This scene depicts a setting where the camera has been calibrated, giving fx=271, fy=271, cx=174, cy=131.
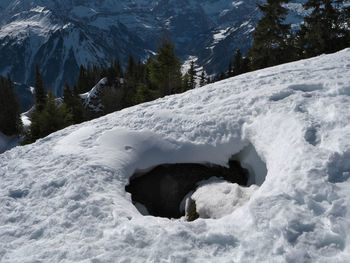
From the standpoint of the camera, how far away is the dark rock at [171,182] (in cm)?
794

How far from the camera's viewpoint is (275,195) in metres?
5.02

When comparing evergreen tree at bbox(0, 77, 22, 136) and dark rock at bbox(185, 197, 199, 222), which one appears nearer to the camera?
dark rock at bbox(185, 197, 199, 222)

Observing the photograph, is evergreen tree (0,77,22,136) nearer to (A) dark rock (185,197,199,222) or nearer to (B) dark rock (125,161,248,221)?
(B) dark rock (125,161,248,221)

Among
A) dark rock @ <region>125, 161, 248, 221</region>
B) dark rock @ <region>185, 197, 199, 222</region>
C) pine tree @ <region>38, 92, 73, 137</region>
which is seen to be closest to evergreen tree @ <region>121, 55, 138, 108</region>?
pine tree @ <region>38, 92, 73, 137</region>

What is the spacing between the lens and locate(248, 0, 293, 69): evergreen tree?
25.9m

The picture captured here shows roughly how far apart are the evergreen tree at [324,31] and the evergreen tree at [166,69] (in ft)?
49.0

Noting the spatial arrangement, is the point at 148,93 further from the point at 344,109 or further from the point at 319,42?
the point at 344,109

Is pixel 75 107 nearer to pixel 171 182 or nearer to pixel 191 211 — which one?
pixel 171 182

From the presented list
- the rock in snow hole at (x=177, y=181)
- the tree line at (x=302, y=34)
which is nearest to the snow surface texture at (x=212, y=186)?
the rock in snow hole at (x=177, y=181)

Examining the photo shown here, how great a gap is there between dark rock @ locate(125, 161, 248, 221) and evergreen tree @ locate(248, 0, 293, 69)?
2126 cm

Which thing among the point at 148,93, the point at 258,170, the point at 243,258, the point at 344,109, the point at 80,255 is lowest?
the point at 148,93

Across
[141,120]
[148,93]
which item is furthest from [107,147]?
[148,93]

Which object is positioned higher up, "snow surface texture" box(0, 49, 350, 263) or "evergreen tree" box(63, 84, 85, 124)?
"snow surface texture" box(0, 49, 350, 263)

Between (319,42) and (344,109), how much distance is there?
2053 centimetres
